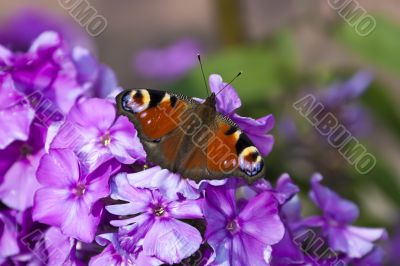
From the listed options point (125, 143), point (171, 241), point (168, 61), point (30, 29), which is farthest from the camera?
point (168, 61)

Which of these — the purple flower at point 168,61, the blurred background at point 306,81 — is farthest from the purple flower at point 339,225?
the purple flower at point 168,61

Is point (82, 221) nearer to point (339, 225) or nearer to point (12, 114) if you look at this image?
point (12, 114)

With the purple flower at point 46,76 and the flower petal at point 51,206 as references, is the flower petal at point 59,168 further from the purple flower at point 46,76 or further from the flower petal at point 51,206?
the purple flower at point 46,76

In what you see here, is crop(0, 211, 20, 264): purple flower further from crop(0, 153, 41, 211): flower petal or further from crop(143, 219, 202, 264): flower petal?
crop(143, 219, 202, 264): flower petal

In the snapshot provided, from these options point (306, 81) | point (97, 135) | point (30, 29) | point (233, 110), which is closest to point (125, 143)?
point (97, 135)

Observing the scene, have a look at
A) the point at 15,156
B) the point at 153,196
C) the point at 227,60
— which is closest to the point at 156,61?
the point at 227,60
